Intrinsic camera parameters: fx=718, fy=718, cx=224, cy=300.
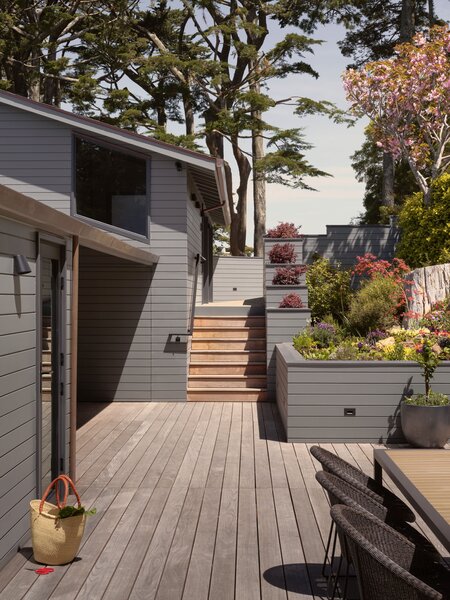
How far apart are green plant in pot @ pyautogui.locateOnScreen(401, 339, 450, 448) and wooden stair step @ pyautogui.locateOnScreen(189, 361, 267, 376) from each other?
148 inches

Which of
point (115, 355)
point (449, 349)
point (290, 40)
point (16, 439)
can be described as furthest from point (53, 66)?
point (16, 439)

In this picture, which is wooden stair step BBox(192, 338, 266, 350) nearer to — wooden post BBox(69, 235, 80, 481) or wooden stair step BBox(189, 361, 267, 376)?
wooden stair step BBox(189, 361, 267, 376)

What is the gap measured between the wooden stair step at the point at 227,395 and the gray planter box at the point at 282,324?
12.8 inches

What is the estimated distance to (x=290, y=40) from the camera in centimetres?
2002

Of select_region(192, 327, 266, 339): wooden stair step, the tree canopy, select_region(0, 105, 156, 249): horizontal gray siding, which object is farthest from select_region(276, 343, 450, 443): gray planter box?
the tree canopy

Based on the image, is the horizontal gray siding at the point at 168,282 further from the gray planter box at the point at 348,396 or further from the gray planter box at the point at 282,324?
the gray planter box at the point at 348,396

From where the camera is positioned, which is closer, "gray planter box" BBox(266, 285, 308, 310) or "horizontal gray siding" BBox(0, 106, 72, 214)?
"horizontal gray siding" BBox(0, 106, 72, 214)

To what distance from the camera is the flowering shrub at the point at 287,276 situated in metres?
11.4

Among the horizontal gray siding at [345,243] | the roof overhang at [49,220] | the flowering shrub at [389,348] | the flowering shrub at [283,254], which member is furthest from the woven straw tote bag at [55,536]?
the horizontal gray siding at [345,243]

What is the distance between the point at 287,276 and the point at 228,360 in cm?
164

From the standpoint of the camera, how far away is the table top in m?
3.11

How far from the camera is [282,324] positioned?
35.7 feet

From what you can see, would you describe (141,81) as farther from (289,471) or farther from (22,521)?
(22,521)

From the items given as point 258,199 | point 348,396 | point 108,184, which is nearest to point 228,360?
point 108,184
